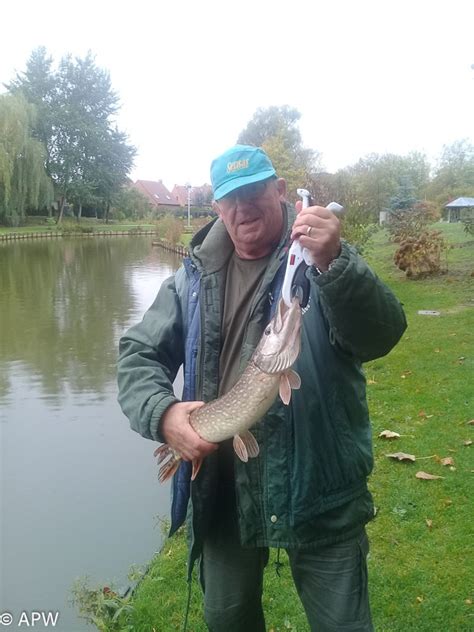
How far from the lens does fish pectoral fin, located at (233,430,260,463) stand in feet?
7.36

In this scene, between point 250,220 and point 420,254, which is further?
point 420,254

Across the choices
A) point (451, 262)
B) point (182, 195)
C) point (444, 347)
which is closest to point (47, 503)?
point (444, 347)

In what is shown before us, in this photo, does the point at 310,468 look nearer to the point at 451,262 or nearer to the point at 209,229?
the point at 209,229

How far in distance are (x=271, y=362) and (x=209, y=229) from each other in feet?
3.08

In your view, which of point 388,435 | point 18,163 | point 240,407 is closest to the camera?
point 240,407

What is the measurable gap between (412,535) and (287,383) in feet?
8.89

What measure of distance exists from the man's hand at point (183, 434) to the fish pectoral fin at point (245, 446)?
4.0 inches

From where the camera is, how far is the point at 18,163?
43.9 meters

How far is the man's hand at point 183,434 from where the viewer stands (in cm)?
228

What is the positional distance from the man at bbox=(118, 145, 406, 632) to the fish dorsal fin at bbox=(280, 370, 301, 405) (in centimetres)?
13

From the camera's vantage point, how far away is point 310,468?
226cm

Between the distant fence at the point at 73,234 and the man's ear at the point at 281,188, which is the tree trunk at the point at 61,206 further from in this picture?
the man's ear at the point at 281,188

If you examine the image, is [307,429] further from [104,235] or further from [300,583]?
[104,235]

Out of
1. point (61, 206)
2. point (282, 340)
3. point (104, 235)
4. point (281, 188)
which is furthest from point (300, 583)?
point (61, 206)
